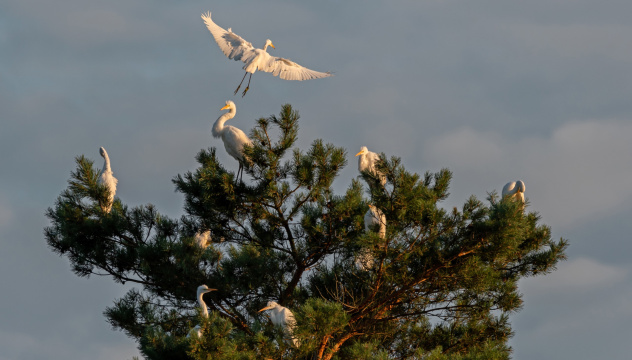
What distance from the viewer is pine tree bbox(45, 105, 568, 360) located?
24.5 ft

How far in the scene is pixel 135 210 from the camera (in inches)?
387

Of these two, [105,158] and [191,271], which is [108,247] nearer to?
[191,271]

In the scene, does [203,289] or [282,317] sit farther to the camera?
[203,289]

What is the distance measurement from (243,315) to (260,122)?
92.3 inches

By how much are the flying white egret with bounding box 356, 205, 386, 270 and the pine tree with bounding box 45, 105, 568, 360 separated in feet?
0.21

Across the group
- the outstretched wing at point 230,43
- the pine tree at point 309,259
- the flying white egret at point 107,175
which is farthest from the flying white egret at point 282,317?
the flying white egret at point 107,175

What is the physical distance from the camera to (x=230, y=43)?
10.0m

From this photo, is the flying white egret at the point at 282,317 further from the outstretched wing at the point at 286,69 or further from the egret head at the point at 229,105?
the egret head at the point at 229,105

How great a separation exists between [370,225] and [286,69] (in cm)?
233

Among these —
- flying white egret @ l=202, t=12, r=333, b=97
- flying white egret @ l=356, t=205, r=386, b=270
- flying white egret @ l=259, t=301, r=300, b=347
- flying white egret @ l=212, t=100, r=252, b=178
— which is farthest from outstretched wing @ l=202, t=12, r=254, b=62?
flying white egret @ l=259, t=301, r=300, b=347

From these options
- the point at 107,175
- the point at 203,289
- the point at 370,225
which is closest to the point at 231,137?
the point at 203,289

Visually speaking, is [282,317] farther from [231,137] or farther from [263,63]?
[263,63]

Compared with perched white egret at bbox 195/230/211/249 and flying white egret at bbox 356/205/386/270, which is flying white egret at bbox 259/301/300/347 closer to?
flying white egret at bbox 356/205/386/270

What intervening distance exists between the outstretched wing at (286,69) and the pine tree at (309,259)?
115cm
